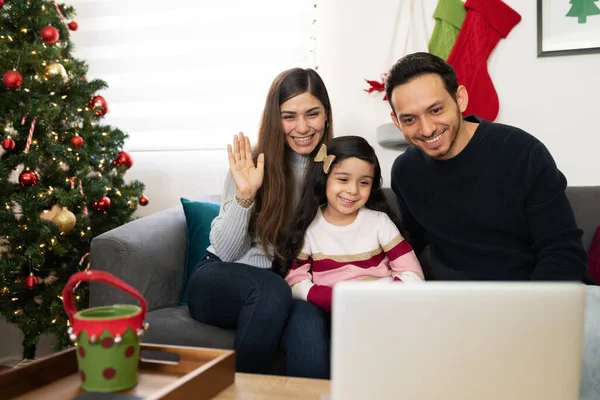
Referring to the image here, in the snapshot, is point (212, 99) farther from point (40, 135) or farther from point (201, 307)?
point (201, 307)

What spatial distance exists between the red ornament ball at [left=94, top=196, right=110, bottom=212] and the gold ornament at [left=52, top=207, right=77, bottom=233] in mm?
166

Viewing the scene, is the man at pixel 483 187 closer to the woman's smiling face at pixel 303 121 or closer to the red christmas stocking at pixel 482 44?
the woman's smiling face at pixel 303 121

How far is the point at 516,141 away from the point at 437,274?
0.48m

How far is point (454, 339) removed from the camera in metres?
0.62

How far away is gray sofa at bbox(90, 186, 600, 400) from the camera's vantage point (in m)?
1.55

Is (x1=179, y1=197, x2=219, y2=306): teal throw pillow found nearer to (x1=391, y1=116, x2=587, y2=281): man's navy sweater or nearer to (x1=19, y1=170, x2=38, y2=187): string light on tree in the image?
(x1=19, y1=170, x2=38, y2=187): string light on tree

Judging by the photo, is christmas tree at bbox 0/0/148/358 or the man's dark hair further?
christmas tree at bbox 0/0/148/358

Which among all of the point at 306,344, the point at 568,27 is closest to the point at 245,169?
the point at 306,344

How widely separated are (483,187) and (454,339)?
0.95 meters

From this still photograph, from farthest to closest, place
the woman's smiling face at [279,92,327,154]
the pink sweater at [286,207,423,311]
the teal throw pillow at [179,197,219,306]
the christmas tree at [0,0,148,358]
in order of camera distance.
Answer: the christmas tree at [0,0,148,358]
the teal throw pillow at [179,197,219,306]
the woman's smiling face at [279,92,327,154]
the pink sweater at [286,207,423,311]

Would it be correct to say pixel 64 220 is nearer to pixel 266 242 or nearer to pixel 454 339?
pixel 266 242

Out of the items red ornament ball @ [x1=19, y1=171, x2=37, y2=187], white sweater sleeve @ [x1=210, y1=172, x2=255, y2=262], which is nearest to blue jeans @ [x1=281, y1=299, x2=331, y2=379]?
white sweater sleeve @ [x1=210, y1=172, x2=255, y2=262]

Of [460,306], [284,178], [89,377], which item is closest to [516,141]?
[284,178]

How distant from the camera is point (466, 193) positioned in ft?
4.94
